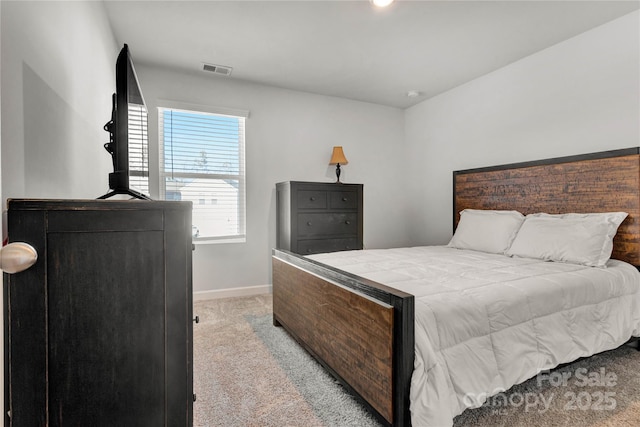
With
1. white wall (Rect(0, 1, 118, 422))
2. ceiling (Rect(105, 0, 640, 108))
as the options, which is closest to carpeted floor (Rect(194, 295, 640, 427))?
white wall (Rect(0, 1, 118, 422))

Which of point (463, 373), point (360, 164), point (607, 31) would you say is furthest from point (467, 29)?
point (463, 373)

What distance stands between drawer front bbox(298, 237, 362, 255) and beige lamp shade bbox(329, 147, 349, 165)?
3.24 ft

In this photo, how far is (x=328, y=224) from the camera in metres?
3.71

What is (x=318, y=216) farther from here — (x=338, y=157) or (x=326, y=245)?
(x=338, y=157)

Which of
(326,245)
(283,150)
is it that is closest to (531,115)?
(326,245)

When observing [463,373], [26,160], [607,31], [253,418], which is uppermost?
[607,31]

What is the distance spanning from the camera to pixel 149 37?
278 centimetres

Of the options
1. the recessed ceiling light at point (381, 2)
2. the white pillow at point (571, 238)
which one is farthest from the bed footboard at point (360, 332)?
the recessed ceiling light at point (381, 2)

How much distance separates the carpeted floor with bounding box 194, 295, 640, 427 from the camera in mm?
1548

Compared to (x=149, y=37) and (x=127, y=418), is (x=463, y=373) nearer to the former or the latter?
(x=127, y=418)

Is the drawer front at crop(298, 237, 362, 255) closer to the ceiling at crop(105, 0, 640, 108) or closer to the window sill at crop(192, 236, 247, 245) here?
the window sill at crop(192, 236, 247, 245)

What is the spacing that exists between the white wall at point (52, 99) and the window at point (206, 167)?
1.25m

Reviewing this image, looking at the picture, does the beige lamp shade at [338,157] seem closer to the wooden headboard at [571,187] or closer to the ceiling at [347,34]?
the ceiling at [347,34]

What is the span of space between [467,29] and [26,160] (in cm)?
303
